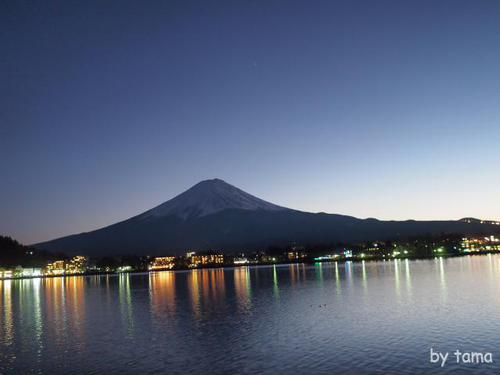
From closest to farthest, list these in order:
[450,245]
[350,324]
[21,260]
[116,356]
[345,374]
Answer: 1. [345,374]
2. [116,356]
3. [350,324]
4. [21,260]
5. [450,245]

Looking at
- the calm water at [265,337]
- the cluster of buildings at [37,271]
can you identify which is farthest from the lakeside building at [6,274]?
the calm water at [265,337]

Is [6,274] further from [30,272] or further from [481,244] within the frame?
[481,244]

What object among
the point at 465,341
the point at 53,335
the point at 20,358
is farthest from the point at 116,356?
the point at 465,341

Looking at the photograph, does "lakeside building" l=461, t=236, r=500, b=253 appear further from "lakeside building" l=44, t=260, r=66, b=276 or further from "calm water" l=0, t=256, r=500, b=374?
"calm water" l=0, t=256, r=500, b=374

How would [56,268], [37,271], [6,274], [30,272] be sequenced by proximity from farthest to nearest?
[56,268], [37,271], [30,272], [6,274]

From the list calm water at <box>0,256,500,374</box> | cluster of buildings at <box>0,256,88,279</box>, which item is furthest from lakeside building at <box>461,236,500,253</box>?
calm water at <box>0,256,500,374</box>

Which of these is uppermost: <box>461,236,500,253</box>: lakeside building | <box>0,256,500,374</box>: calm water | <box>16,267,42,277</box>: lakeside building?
<box>0,256,500,374</box>: calm water

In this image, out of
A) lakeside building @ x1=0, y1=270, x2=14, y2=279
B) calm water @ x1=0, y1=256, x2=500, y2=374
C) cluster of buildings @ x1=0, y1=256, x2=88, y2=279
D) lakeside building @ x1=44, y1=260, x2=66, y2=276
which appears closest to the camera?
calm water @ x1=0, y1=256, x2=500, y2=374

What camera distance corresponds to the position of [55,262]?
19300 cm

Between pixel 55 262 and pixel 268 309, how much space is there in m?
179

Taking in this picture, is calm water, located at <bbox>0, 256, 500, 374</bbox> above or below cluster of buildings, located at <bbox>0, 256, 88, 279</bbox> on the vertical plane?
above

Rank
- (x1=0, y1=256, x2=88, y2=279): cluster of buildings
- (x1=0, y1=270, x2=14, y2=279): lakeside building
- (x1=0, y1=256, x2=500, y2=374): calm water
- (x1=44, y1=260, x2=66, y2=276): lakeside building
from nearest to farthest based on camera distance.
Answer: (x1=0, y1=256, x2=500, y2=374): calm water
(x1=0, y1=270, x2=14, y2=279): lakeside building
(x1=0, y1=256, x2=88, y2=279): cluster of buildings
(x1=44, y1=260, x2=66, y2=276): lakeside building

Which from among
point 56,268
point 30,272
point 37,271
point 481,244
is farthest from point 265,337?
point 481,244

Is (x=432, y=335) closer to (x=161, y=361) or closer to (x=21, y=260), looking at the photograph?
(x=161, y=361)
